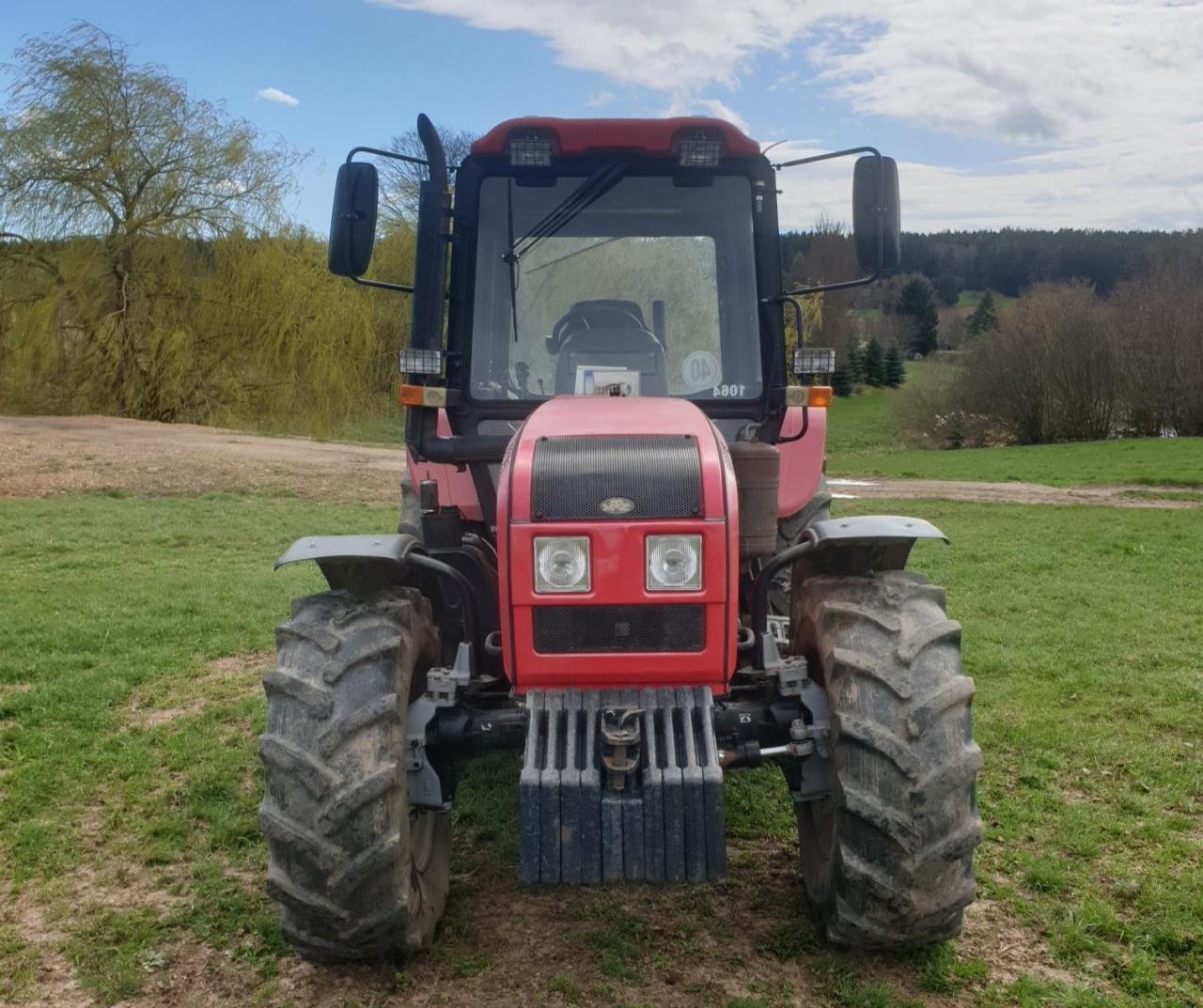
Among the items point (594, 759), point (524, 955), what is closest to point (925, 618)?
point (594, 759)

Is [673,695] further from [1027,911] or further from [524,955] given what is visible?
[1027,911]

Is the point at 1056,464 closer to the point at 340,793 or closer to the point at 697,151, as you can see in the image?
the point at 697,151

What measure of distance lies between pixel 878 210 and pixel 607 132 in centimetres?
106

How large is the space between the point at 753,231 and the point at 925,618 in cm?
186

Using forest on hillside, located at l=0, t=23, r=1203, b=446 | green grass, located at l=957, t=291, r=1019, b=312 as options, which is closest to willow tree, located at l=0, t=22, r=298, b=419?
forest on hillside, located at l=0, t=23, r=1203, b=446

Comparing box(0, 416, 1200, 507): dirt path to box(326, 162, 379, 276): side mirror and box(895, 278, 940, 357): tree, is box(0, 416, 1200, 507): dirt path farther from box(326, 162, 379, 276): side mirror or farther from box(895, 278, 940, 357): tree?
box(895, 278, 940, 357): tree

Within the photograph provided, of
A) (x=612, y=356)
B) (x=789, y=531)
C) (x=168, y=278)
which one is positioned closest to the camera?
(x=612, y=356)

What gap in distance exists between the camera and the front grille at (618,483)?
3.19 m

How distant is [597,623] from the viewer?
3.23 metres

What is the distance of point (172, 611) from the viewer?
8922mm

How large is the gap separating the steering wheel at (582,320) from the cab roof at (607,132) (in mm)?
618

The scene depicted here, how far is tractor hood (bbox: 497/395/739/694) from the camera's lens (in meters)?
3.19

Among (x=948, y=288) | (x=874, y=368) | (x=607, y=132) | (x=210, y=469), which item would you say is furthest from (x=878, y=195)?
(x=948, y=288)

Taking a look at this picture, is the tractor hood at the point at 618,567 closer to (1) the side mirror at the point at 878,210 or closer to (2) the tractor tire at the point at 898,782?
(2) the tractor tire at the point at 898,782
